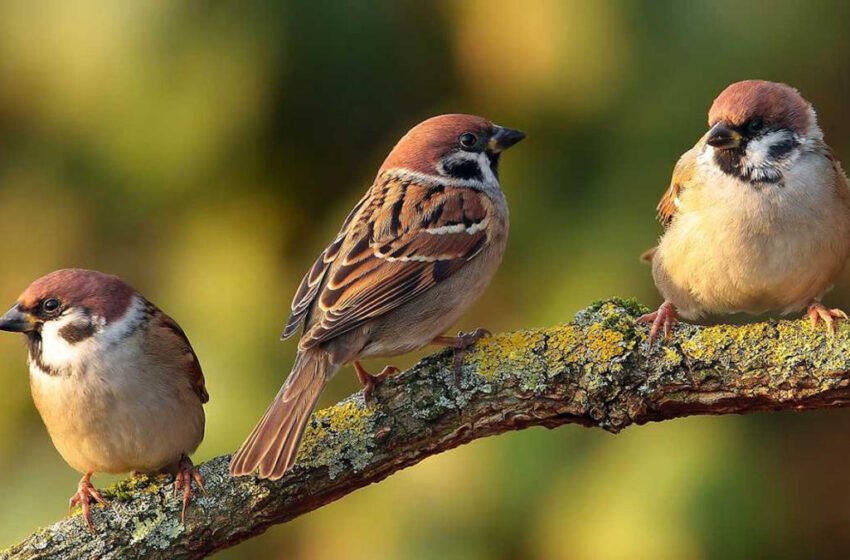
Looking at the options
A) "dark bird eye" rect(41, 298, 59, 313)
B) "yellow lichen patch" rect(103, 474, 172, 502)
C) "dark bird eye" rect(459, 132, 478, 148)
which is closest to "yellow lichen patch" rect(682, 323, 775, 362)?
"dark bird eye" rect(459, 132, 478, 148)

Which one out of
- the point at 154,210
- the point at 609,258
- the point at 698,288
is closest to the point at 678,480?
the point at 609,258

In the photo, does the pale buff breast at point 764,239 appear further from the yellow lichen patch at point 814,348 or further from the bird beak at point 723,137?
the yellow lichen patch at point 814,348

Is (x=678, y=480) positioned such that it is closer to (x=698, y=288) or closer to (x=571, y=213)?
(x=571, y=213)

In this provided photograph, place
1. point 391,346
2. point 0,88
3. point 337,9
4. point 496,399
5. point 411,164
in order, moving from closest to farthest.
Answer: point 496,399
point 391,346
point 411,164
point 337,9
point 0,88

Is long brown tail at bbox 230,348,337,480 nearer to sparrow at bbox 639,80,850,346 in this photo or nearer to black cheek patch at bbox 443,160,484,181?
black cheek patch at bbox 443,160,484,181

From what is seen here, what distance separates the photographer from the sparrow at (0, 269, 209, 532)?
351cm

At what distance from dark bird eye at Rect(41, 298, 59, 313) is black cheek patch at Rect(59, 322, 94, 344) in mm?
59

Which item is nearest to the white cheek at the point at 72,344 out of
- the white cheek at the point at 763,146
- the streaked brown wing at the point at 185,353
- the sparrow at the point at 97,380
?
the sparrow at the point at 97,380

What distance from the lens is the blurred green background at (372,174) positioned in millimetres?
5238

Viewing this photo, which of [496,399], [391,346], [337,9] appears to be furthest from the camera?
[337,9]

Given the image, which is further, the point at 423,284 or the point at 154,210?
the point at 154,210

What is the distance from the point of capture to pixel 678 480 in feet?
16.6

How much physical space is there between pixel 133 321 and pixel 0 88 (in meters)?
3.24

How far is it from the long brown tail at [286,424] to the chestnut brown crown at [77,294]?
0.55 metres
